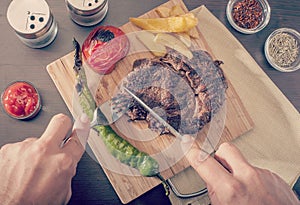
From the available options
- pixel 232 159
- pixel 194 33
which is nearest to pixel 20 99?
pixel 194 33

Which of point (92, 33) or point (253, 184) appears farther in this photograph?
point (92, 33)

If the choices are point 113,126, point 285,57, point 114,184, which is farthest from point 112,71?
point 285,57

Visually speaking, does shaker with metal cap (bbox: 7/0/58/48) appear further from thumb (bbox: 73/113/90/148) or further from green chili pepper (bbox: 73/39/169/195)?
thumb (bbox: 73/113/90/148)

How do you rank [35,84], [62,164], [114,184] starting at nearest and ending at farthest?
[62,164] → [114,184] → [35,84]

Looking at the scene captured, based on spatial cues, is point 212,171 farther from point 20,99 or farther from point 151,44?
point 20,99

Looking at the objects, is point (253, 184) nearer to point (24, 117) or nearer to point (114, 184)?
point (114, 184)

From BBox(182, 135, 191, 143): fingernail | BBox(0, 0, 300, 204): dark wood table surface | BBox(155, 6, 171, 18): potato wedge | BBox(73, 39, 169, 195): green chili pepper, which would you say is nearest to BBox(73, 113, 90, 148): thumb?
BBox(73, 39, 169, 195): green chili pepper

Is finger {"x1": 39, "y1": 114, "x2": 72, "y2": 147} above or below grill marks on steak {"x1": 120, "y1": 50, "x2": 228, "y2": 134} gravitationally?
above
